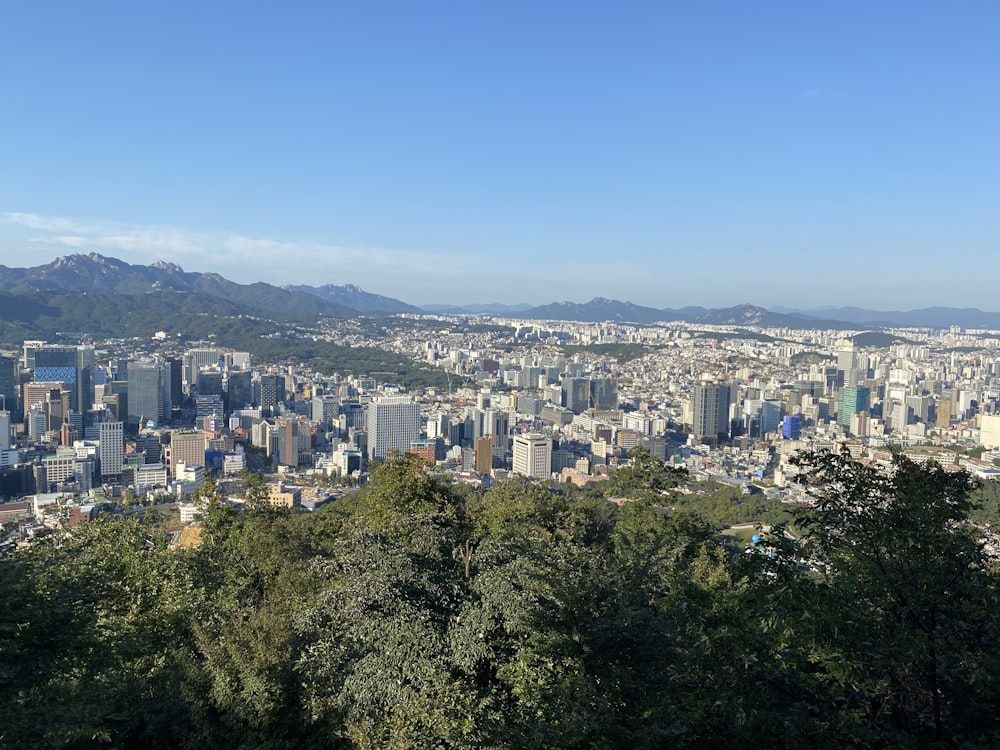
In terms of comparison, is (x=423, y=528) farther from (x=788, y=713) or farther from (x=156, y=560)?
(x=788, y=713)

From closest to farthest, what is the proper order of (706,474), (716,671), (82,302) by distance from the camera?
(716,671)
(706,474)
(82,302)

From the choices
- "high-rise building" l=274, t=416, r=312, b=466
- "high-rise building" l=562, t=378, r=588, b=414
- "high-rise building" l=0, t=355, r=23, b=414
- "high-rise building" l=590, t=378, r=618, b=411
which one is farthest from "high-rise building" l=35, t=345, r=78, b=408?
"high-rise building" l=590, t=378, r=618, b=411

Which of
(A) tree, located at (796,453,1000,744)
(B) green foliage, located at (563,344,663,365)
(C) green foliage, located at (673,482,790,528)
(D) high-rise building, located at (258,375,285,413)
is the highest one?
(A) tree, located at (796,453,1000,744)

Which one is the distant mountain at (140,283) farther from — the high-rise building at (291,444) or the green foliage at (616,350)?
the high-rise building at (291,444)

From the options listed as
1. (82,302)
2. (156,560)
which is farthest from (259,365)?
(156,560)

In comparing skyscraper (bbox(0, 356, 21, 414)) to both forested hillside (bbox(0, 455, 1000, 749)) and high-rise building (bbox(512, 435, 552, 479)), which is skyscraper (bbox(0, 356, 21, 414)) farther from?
forested hillside (bbox(0, 455, 1000, 749))

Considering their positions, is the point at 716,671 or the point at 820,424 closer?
the point at 716,671

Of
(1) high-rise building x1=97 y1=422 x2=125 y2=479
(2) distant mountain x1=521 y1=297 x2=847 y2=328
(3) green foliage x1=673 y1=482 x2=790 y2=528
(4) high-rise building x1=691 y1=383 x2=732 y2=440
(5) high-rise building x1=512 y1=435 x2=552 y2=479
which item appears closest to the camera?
(3) green foliage x1=673 y1=482 x2=790 y2=528

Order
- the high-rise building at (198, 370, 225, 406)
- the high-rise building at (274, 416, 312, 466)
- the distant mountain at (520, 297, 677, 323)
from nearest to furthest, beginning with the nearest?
the high-rise building at (274, 416, 312, 466) → the high-rise building at (198, 370, 225, 406) → the distant mountain at (520, 297, 677, 323)

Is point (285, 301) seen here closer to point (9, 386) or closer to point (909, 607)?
point (9, 386)
